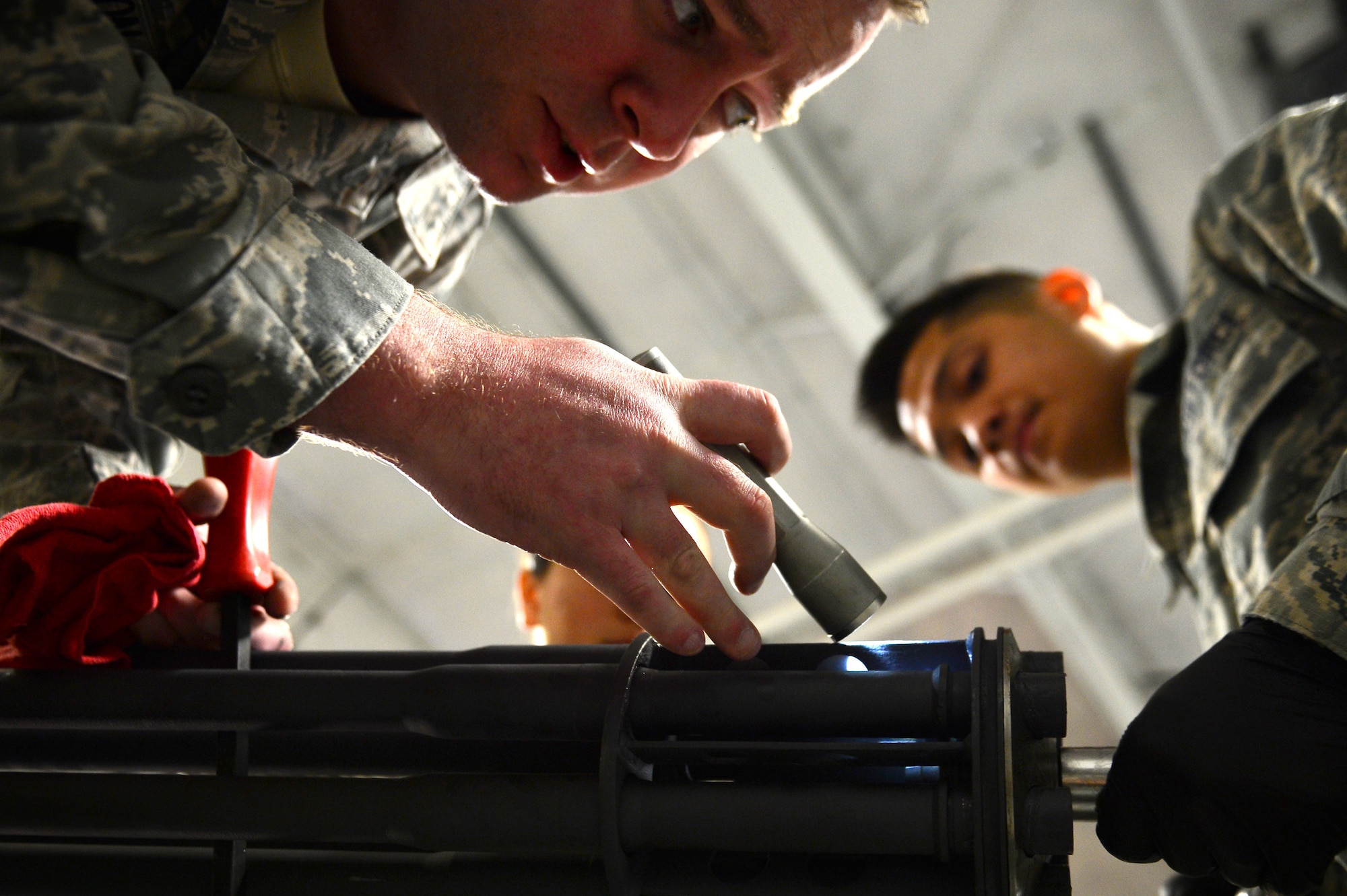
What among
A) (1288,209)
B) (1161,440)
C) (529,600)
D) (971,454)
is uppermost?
(1288,209)

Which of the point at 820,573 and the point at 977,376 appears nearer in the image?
the point at 820,573

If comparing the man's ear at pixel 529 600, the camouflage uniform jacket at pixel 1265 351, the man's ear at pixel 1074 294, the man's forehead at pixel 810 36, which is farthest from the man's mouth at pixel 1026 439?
the man's forehead at pixel 810 36

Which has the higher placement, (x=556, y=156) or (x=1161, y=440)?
(x=556, y=156)

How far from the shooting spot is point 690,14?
3.12ft

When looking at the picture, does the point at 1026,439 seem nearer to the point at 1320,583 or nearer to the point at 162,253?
the point at 1320,583

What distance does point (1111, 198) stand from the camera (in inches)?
132

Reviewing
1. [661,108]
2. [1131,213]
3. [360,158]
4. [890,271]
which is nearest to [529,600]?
[360,158]

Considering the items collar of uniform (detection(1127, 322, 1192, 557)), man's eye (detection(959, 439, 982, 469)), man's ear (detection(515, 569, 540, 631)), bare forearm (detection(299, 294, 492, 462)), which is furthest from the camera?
man's eye (detection(959, 439, 982, 469))

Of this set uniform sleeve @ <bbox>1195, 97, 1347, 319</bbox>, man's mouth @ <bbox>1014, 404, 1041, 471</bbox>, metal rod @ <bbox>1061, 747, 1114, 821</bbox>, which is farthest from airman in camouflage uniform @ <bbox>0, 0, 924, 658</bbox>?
man's mouth @ <bbox>1014, 404, 1041, 471</bbox>

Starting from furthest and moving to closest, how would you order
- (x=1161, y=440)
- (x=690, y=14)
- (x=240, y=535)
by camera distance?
(x=1161, y=440) → (x=690, y=14) → (x=240, y=535)

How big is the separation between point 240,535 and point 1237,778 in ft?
2.27

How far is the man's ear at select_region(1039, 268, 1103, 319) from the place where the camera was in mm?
2145

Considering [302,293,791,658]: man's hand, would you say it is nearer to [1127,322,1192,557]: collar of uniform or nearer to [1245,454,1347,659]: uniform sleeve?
[1245,454,1347,659]: uniform sleeve

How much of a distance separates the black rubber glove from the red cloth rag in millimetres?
633
